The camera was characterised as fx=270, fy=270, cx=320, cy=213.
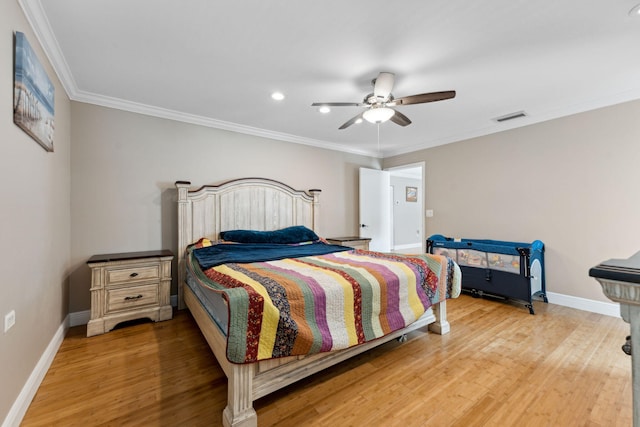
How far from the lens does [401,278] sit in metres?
2.19

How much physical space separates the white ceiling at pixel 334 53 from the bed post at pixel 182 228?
972 millimetres

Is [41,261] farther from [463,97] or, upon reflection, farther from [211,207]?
[463,97]

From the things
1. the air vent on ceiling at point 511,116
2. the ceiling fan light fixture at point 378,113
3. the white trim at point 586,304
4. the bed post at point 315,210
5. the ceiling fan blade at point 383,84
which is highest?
the air vent on ceiling at point 511,116

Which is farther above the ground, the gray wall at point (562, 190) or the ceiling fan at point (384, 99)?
the ceiling fan at point (384, 99)

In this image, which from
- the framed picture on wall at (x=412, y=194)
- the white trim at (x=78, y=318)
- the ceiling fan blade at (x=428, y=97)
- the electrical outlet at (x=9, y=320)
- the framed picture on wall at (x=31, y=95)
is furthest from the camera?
the framed picture on wall at (x=412, y=194)

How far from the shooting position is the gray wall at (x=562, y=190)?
2.98m

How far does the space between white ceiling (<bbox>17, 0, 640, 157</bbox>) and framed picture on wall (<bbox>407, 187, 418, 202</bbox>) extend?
4.60 meters

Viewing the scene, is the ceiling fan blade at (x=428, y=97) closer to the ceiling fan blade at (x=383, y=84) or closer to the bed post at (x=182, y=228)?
the ceiling fan blade at (x=383, y=84)

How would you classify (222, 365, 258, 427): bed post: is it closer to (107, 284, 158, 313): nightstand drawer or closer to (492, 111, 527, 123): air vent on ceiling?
(107, 284, 158, 313): nightstand drawer

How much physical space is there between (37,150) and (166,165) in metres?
1.50

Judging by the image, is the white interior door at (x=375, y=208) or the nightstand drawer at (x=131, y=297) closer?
the nightstand drawer at (x=131, y=297)

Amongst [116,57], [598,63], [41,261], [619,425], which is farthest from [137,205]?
[598,63]

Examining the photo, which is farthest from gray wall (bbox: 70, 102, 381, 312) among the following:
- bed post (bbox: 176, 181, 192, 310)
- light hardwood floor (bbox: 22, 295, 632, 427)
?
light hardwood floor (bbox: 22, 295, 632, 427)

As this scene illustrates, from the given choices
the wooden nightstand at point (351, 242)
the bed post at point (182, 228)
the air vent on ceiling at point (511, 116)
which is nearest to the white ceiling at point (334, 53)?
the air vent on ceiling at point (511, 116)
